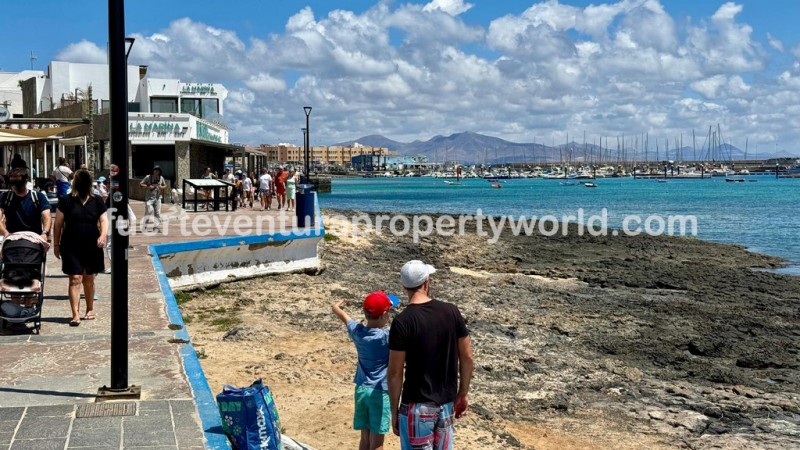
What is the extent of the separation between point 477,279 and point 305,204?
181 inches

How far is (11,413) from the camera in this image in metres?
5.64

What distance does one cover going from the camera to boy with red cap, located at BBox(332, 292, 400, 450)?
17.7ft

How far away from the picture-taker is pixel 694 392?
10156mm

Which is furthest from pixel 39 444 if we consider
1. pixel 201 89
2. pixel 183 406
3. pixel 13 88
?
pixel 13 88

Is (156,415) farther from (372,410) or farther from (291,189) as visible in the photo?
(291,189)

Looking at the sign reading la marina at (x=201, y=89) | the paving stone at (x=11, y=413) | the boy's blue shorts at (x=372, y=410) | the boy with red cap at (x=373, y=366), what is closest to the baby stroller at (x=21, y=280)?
the paving stone at (x=11, y=413)

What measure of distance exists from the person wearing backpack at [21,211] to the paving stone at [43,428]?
3651mm

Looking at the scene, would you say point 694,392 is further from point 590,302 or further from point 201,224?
point 201,224

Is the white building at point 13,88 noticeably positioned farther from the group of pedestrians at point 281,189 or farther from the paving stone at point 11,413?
the paving stone at point 11,413

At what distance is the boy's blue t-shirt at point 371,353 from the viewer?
18.1ft

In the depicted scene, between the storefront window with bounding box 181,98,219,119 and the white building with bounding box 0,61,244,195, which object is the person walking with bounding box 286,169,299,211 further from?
the storefront window with bounding box 181,98,219,119

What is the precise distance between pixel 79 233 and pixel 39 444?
3.71 m

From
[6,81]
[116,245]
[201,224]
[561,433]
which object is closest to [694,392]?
[561,433]

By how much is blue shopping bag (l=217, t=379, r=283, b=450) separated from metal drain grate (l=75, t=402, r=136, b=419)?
777 mm
